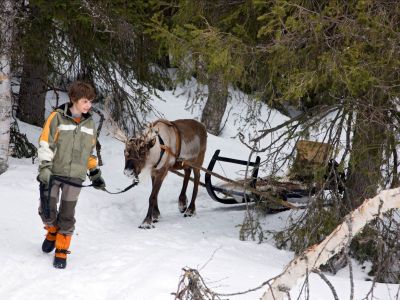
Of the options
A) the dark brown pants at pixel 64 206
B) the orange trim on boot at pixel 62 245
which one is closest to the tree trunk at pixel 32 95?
the dark brown pants at pixel 64 206

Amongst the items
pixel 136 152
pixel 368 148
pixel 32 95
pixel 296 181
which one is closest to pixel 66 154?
pixel 136 152

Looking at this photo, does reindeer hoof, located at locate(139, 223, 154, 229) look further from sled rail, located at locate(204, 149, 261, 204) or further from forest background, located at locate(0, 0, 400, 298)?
sled rail, located at locate(204, 149, 261, 204)

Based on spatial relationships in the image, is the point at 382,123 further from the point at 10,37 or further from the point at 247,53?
the point at 10,37

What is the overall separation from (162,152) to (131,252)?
200 cm

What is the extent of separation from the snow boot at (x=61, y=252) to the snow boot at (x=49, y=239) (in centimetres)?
16

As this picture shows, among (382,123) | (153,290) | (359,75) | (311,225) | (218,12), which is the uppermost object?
(218,12)

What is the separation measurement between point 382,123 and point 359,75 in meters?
0.60

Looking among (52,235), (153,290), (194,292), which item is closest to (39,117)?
(52,235)

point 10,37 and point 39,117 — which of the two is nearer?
point 10,37

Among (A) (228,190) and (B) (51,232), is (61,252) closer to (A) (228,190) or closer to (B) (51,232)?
(B) (51,232)

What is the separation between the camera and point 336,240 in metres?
2.92

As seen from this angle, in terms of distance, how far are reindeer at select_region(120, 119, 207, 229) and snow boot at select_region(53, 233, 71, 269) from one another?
76.5 inches

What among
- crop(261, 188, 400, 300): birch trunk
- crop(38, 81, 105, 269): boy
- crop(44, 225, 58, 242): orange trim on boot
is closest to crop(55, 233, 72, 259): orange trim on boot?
crop(38, 81, 105, 269): boy

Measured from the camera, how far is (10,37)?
854cm
